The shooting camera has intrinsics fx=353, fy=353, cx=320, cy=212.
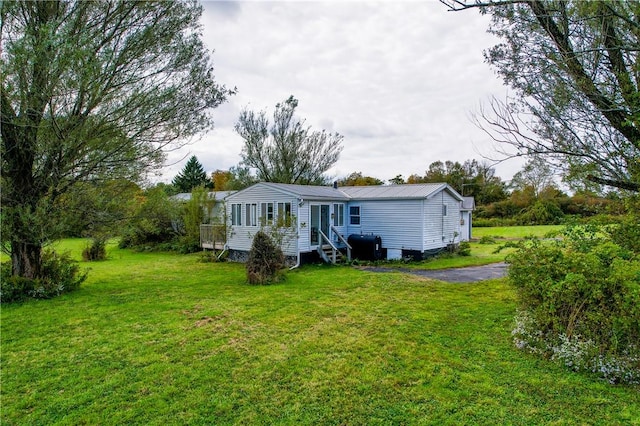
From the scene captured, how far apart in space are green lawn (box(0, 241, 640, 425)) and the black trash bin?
6215 millimetres

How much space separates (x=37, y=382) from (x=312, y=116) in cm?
2395

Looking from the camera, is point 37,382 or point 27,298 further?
point 27,298

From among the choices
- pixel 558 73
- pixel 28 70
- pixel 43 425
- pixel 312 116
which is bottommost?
pixel 43 425

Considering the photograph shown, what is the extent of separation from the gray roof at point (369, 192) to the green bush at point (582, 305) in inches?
352

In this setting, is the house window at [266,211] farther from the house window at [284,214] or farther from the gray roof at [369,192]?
the gray roof at [369,192]

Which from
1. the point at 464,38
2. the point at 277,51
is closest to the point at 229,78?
the point at 277,51

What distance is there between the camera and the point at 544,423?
3.29m

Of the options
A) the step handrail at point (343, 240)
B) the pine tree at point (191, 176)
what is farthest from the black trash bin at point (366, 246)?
the pine tree at point (191, 176)

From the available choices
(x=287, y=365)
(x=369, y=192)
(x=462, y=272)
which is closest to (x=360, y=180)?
(x=369, y=192)

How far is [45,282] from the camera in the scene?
8.82 m

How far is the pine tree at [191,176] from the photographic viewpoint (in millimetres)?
44156

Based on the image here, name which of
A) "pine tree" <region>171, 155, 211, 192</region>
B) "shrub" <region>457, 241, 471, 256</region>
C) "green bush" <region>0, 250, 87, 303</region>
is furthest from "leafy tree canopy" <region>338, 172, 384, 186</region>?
"green bush" <region>0, 250, 87, 303</region>

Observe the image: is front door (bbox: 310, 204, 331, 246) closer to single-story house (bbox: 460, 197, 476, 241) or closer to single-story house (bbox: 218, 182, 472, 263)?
single-story house (bbox: 218, 182, 472, 263)

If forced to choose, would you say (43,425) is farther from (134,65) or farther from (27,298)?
(134,65)
